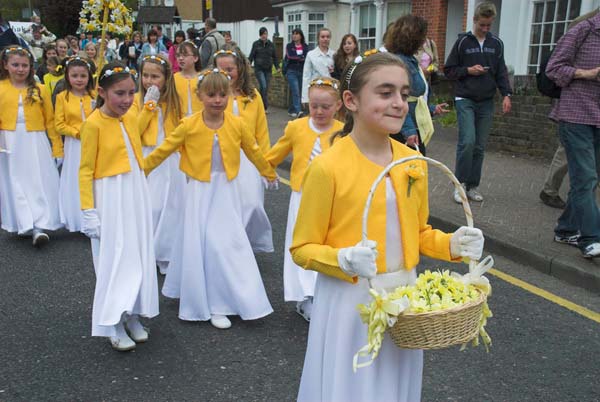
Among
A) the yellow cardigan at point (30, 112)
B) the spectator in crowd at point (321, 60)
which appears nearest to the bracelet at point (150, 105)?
the yellow cardigan at point (30, 112)

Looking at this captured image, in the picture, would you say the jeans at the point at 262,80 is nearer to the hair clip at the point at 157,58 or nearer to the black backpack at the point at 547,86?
the hair clip at the point at 157,58

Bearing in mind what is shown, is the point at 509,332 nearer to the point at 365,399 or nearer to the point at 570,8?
the point at 365,399

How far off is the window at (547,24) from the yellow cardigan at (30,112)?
9.18 meters

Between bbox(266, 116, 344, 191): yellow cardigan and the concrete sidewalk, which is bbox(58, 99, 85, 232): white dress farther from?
the concrete sidewalk

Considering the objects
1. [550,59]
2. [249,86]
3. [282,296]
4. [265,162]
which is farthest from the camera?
[249,86]

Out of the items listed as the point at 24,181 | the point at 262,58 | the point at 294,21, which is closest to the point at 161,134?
the point at 24,181

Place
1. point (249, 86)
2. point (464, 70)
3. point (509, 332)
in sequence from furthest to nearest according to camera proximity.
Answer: point (464, 70)
point (249, 86)
point (509, 332)

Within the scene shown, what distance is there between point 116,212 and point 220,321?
3.64ft

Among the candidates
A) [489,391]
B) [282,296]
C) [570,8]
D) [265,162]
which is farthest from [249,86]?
[570,8]

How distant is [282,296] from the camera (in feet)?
17.5

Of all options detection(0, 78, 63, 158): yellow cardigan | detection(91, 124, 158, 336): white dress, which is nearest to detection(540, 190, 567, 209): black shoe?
detection(91, 124, 158, 336): white dress

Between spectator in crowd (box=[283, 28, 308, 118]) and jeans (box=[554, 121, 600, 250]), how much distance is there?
1110 cm

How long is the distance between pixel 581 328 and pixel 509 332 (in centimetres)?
54

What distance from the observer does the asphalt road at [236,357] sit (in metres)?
3.81
